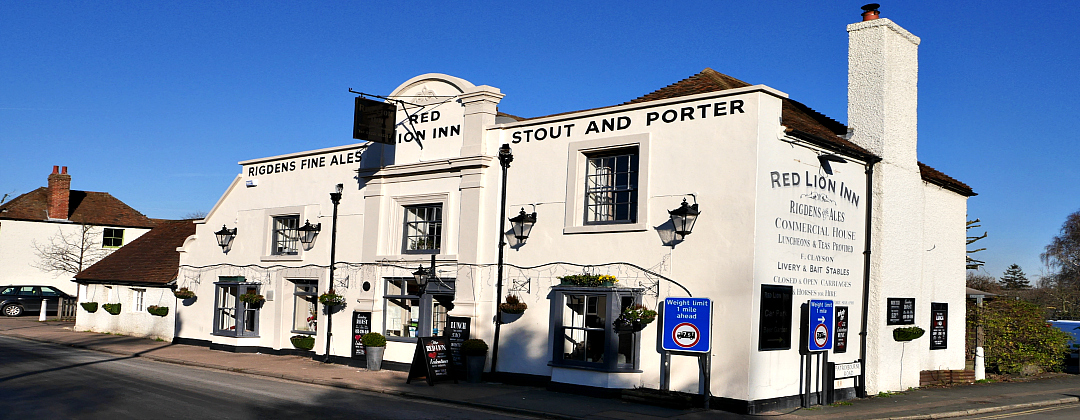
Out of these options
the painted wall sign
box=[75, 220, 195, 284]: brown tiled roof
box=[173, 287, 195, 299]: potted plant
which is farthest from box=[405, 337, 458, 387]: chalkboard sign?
box=[75, 220, 195, 284]: brown tiled roof

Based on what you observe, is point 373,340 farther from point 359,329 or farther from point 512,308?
point 512,308

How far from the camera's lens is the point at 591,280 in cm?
1678

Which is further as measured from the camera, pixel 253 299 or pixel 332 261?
pixel 253 299

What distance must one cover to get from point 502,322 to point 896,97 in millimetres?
9682

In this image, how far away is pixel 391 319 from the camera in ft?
68.2

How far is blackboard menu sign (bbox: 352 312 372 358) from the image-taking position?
20.8 meters

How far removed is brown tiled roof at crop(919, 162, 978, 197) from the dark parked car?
3569 cm

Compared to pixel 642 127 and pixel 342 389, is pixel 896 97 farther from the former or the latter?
pixel 342 389

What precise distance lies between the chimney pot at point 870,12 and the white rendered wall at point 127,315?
21763 mm

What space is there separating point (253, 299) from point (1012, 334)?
20.6 m

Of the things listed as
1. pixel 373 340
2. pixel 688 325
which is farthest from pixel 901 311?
pixel 373 340

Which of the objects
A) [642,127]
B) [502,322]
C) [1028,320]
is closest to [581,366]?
[502,322]

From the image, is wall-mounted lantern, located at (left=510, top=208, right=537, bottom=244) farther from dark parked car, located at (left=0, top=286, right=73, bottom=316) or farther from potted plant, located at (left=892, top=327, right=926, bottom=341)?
dark parked car, located at (left=0, top=286, right=73, bottom=316)

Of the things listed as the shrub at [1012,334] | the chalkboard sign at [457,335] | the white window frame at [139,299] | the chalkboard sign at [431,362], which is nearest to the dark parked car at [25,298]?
the white window frame at [139,299]
